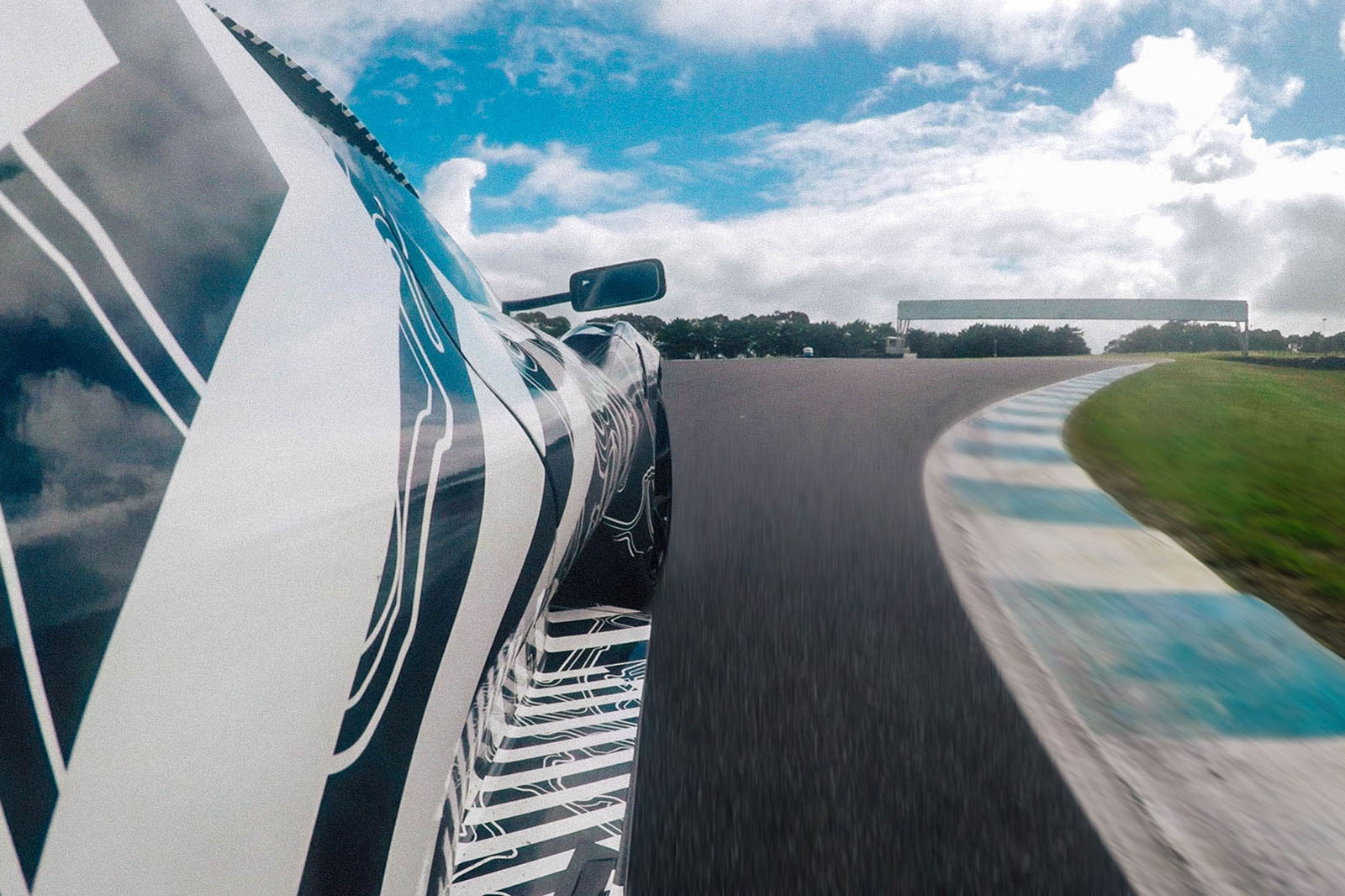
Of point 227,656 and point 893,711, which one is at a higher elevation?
point 227,656

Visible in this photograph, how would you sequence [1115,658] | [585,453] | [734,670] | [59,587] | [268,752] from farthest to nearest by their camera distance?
[1115,658] < [734,670] < [585,453] < [268,752] < [59,587]

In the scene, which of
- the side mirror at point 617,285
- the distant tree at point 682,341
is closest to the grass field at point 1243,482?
the side mirror at point 617,285

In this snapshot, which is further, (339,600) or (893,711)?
(893,711)

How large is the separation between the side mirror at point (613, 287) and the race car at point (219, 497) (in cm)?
172

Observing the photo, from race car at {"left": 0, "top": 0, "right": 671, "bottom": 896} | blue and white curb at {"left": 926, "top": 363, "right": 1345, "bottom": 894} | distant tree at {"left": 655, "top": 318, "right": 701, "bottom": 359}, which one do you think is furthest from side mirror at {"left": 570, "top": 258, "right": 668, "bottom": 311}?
distant tree at {"left": 655, "top": 318, "right": 701, "bottom": 359}

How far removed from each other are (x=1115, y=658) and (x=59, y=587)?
2713mm

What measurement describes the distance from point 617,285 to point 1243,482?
4.70 m

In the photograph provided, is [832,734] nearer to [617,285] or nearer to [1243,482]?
[617,285]

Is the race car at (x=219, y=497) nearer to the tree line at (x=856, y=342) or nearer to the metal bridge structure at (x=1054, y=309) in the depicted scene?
the tree line at (x=856, y=342)

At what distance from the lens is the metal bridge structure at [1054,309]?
5953cm

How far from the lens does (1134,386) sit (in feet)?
49.3

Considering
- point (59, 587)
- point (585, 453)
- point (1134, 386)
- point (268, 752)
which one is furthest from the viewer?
point (1134, 386)

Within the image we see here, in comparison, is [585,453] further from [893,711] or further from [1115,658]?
[1115,658]

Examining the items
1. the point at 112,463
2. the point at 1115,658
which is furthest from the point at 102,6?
the point at 1115,658
